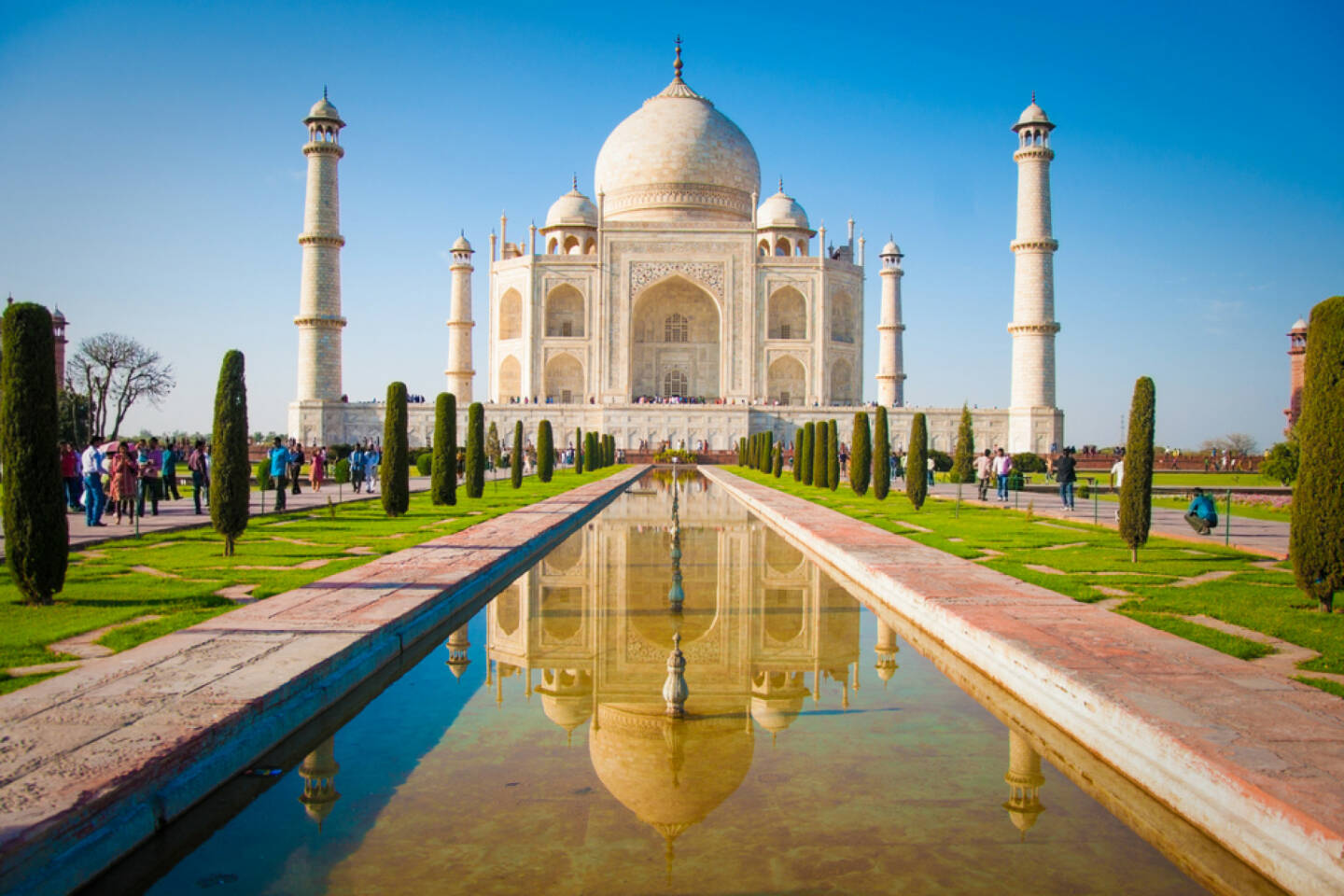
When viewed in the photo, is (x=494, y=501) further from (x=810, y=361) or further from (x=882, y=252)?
(x=882, y=252)

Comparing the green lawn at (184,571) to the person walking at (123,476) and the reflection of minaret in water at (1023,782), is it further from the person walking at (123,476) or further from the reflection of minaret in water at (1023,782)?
the reflection of minaret in water at (1023,782)

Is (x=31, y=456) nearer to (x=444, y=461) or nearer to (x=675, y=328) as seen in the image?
(x=444, y=461)

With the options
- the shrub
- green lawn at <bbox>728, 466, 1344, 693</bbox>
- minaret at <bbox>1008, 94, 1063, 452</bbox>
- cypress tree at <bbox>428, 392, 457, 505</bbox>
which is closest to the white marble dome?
minaret at <bbox>1008, 94, 1063, 452</bbox>

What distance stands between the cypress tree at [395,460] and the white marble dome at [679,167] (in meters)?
21.3

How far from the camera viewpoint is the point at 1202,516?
7645 mm

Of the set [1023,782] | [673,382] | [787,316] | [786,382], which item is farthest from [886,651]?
[787,316]

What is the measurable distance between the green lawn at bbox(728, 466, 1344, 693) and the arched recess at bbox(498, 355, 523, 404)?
21141mm

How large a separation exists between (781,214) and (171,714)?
30.6 metres

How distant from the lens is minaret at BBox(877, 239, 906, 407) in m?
28.8

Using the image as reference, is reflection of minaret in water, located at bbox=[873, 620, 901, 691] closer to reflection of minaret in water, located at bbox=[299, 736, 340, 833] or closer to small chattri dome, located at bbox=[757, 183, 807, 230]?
reflection of minaret in water, located at bbox=[299, 736, 340, 833]

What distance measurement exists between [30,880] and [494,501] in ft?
31.8

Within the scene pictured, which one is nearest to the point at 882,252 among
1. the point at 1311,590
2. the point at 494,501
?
the point at 494,501

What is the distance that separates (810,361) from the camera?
28.7m

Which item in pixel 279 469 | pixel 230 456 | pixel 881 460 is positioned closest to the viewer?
pixel 230 456
